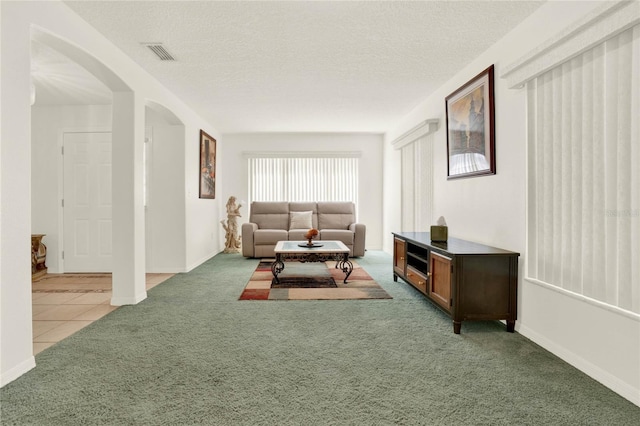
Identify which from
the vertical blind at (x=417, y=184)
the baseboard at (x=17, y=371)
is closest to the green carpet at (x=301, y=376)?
the baseboard at (x=17, y=371)

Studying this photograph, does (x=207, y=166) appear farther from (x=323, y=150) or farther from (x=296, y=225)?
(x=323, y=150)

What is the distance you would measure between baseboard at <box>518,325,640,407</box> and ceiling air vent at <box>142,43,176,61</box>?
3956 mm

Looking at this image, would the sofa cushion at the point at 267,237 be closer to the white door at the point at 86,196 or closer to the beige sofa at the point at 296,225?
the beige sofa at the point at 296,225

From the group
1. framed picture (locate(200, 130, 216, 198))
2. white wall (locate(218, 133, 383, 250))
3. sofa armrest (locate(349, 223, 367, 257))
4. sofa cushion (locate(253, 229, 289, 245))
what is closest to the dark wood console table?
sofa armrest (locate(349, 223, 367, 257))

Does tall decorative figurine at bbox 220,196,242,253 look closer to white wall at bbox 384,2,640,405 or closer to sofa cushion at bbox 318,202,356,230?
sofa cushion at bbox 318,202,356,230

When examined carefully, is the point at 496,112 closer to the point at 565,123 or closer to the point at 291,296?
the point at 565,123

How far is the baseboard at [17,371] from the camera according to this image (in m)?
2.07

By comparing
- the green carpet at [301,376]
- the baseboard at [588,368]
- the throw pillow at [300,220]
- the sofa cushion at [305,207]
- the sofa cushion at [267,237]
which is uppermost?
the sofa cushion at [305,207]

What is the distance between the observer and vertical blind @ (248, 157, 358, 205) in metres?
8.02

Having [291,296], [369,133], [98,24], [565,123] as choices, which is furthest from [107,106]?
[565,123]

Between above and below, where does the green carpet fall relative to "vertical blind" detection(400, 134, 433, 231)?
below

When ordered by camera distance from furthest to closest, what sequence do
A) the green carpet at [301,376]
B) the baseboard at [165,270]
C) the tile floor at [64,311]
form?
the baseboard at [165,270], the tile floor at [64,311], the green carpet at [301,376]

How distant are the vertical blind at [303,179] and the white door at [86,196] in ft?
10.2

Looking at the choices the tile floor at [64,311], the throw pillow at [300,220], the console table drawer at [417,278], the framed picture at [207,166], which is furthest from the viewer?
the throw pillow at [300,220]
